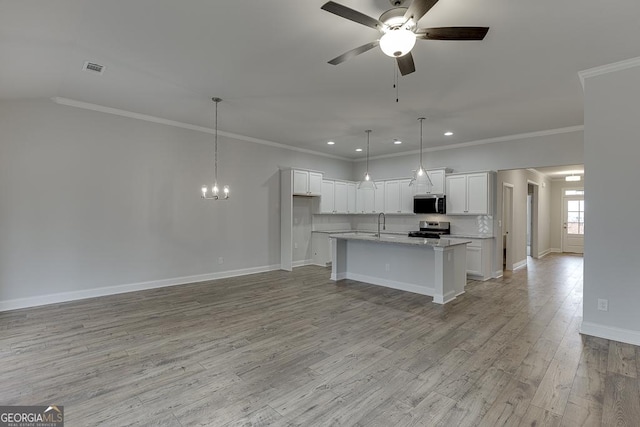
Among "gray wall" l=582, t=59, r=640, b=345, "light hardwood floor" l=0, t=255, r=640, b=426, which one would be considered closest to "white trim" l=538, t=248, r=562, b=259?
"light hardwood floor" l=0, t=255, r=640, b=426

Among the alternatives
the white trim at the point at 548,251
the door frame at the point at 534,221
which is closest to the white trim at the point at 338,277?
the door frame at the point at 534,221

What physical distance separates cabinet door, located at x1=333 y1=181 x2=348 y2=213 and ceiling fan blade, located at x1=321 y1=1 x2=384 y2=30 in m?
6.18

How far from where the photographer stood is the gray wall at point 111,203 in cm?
422

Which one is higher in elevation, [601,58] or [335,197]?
[601,58]

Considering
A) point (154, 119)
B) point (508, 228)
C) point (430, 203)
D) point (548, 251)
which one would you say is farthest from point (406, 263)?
point (548, 251)

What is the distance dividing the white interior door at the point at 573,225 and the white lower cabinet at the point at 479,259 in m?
6.65

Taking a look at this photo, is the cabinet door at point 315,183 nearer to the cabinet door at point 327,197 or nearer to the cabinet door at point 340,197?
the cabinet door at point 327,197

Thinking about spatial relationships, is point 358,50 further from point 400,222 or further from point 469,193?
point 400,222

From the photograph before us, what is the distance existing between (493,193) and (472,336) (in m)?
4.04

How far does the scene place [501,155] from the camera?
6.44 meters

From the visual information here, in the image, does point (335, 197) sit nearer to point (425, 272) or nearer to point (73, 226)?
point (425, 272)

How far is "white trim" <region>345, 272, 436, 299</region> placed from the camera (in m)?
5.15

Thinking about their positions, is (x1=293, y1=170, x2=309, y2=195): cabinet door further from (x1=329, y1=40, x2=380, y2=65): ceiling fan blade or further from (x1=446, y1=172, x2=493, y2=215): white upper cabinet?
(x1=329, y1=40, x2=380, y2=65): ceiling fan blade

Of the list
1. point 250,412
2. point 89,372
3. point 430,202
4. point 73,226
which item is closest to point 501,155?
point 430,202
